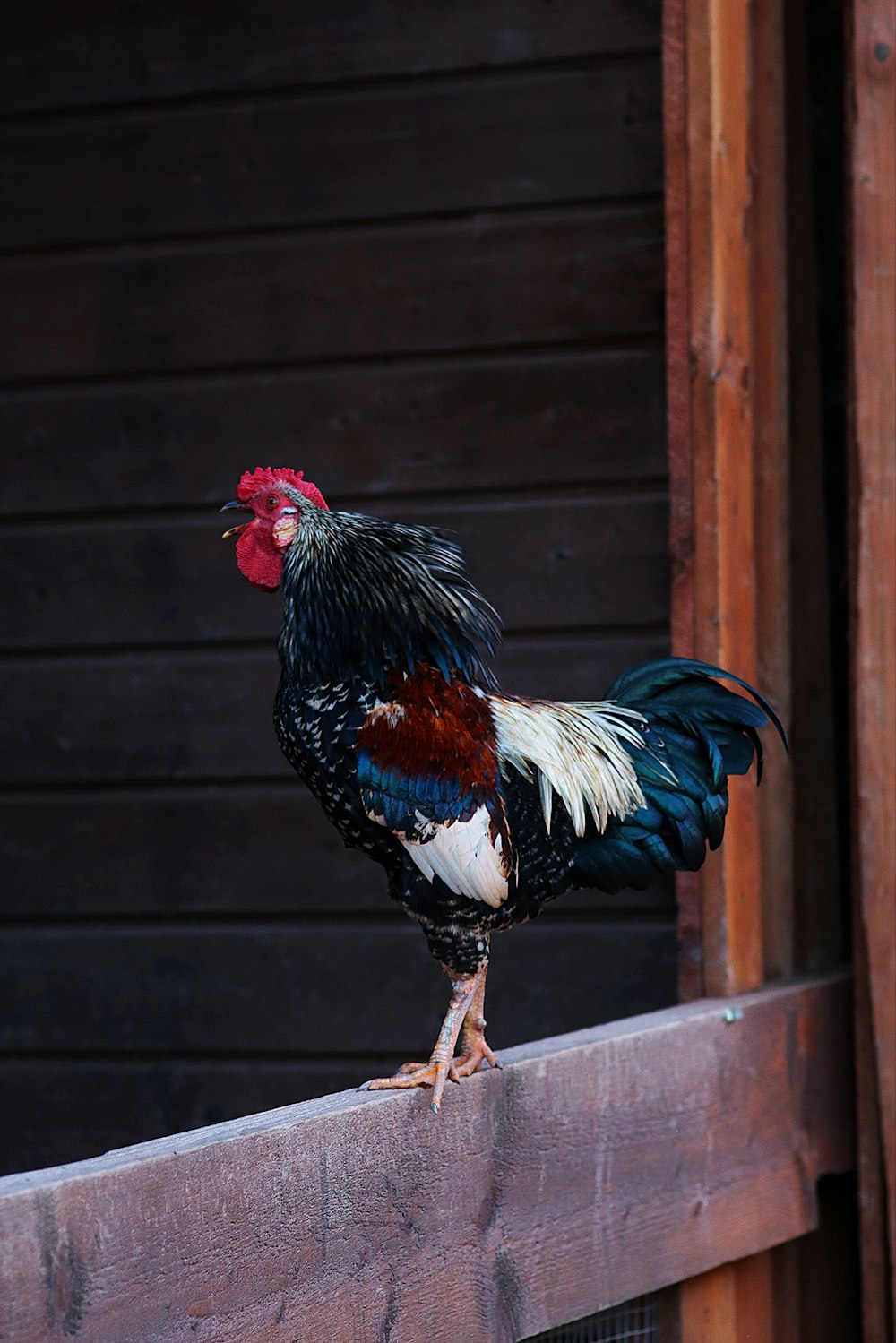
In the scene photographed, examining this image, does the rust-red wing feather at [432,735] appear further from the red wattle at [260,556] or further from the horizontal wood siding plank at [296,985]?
the horizontal wood siding plank at [296,985]

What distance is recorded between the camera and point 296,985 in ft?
11.3

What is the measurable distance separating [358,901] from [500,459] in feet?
3.27

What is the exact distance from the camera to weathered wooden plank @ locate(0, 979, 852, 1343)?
4.37 ft

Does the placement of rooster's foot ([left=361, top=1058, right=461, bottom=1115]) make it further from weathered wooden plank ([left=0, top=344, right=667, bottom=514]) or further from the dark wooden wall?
weathered wooden plank ([left=0, top=344, right=667, bottom=514])

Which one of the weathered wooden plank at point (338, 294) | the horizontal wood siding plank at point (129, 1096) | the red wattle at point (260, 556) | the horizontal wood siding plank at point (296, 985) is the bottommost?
the horizontal wood siding plank at point (129, 1096)

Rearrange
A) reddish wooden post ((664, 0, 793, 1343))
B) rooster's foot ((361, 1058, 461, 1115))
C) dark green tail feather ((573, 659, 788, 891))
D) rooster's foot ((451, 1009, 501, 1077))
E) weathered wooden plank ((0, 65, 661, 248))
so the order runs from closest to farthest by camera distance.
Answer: rooster's foot ((361, 1058, 461, 1115)) < rooster's foot ((451, 1009, 501, 1077)) < dark green tail feather ((573, 659, 788, 891)) < reddish wooden post ((664, 0, 793, 1343)) < weathered wooden plank ((0, 65, 661, 248))

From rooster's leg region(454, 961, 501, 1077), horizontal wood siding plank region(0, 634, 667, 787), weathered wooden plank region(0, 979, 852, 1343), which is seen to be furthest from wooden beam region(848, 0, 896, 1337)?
horizontal wood siding plank region(0, 634, 667, 787)

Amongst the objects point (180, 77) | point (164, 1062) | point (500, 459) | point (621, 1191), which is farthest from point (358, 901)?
point (180, 77)

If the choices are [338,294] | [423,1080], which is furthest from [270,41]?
[423,1080]

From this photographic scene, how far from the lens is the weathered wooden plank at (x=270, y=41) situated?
127 inches

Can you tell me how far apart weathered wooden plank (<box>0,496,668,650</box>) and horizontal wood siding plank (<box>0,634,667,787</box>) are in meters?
0.06

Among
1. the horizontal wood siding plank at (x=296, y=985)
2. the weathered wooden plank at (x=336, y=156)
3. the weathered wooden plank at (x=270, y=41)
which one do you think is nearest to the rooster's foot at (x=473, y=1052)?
the horizontal wood siding plank at (x=296, y=985)

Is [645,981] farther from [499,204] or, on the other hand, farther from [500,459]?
[499,204]

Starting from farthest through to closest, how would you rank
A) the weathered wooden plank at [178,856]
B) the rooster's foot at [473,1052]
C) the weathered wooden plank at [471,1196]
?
the weathered wooden plank at [178,856] < the rooster's foot at [473,1052] < the weathered wooden plank at [471,1196]
